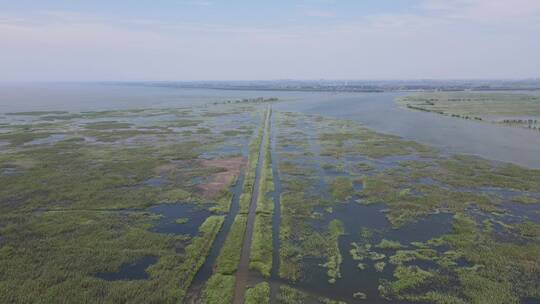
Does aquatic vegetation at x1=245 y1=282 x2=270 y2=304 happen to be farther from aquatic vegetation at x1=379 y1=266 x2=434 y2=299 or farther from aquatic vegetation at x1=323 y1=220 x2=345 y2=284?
aquatic vegetation at x1=379 y1=266 x2=434 y2=299

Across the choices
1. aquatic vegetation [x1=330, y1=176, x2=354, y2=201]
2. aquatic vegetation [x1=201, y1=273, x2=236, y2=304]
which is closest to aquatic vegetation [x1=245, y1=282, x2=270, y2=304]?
aquatic vegetation [x1=201, y1=273, x2=236, y2=304]

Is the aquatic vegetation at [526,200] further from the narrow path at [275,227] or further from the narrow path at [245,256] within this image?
the narrow path at [245,256]

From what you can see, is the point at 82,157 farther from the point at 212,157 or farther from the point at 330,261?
the point at 330,261

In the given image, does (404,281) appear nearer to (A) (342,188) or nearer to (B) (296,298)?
(B) (296,298)

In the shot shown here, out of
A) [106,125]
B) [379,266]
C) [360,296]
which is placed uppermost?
[106,125]

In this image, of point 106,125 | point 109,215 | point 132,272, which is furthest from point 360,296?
point 106,125

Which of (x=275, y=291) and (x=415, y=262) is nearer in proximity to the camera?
(x=275, y=291)

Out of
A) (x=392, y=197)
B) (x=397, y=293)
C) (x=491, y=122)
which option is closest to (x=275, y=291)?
(x=397, y=293)

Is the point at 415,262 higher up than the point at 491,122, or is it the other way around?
the point at 491,122
